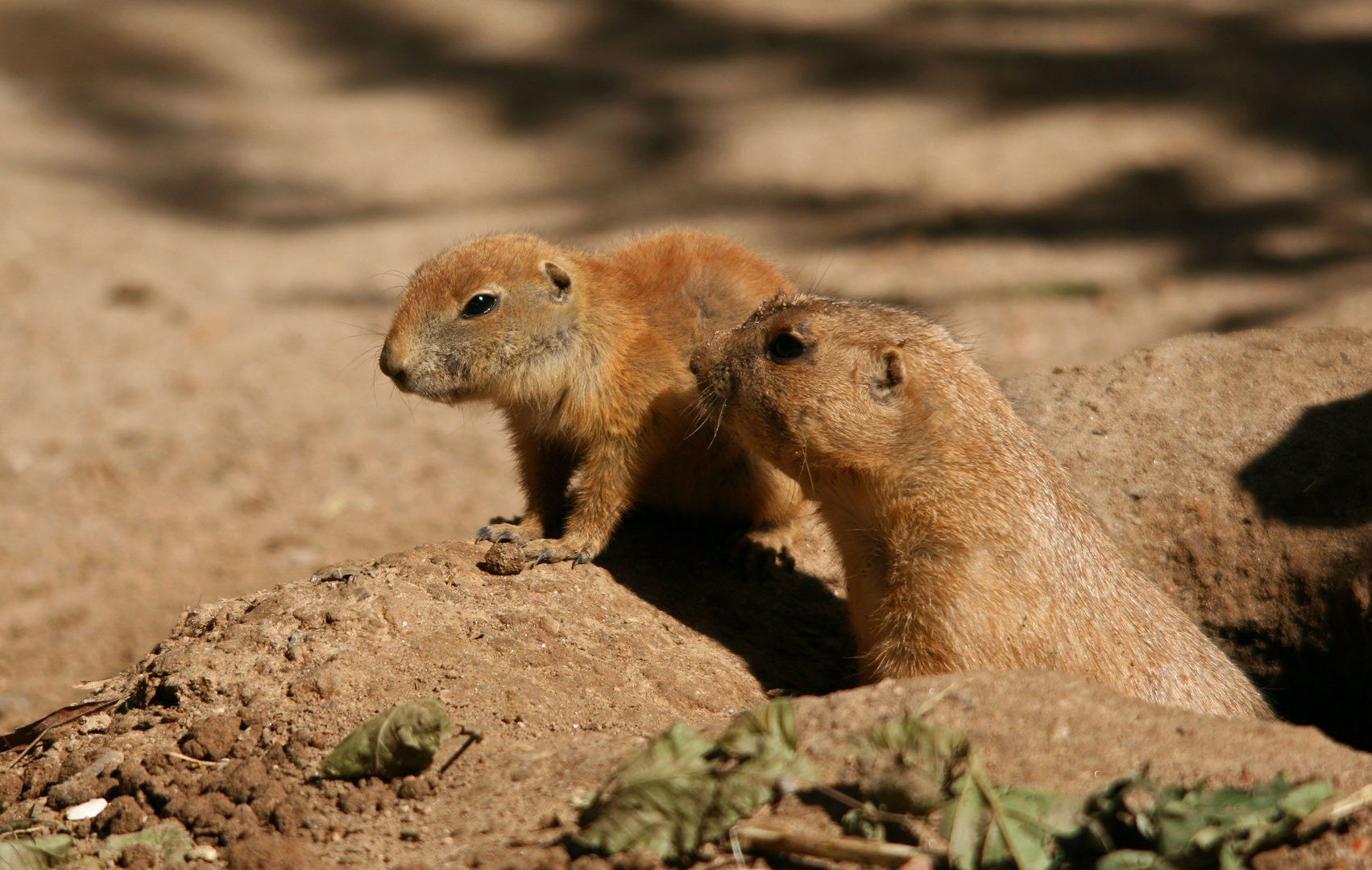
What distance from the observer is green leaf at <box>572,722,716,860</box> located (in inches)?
102

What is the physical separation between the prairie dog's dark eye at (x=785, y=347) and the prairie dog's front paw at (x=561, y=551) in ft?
3.44

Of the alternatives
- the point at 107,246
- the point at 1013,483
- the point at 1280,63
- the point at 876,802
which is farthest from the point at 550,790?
the point at 1280,63

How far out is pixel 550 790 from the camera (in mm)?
3012

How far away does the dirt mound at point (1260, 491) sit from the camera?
4.78 m

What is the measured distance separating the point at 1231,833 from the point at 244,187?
11432mm

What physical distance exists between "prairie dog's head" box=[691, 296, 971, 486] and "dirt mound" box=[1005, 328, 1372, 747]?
142cm

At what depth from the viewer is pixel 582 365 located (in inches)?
183

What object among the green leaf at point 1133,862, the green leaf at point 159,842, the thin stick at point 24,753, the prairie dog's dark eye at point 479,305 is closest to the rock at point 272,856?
the green leaf at point 159,842

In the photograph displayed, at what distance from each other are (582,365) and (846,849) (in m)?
2.53

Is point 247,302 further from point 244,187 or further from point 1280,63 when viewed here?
point 1280,63

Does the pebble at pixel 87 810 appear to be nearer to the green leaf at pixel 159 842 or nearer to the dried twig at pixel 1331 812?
the green leaf at pixel 159 842

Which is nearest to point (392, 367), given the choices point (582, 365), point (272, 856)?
point (582, 365)

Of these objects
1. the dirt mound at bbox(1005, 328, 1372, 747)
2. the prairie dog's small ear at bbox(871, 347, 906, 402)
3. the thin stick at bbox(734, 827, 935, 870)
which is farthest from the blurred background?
the thin stick at bbox(734, 827, 935, 870)

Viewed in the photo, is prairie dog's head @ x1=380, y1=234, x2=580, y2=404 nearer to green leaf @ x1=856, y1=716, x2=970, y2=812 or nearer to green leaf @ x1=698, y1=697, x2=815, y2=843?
green leaf @ x1=698, y1=697, x2=815, y2=843
